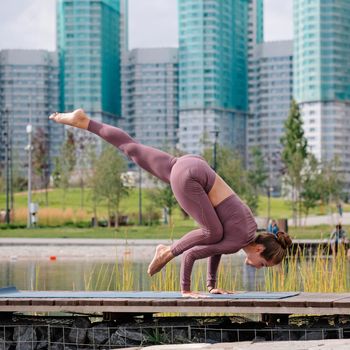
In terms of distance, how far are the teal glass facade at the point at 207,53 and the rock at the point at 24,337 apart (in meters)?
114

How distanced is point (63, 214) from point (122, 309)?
134ft

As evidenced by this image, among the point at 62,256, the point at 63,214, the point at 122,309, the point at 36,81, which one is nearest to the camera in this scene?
the point at 122,309

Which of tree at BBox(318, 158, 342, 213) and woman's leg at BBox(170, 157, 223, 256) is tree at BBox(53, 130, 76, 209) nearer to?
tree at BBox(318, 158, 342, 213)

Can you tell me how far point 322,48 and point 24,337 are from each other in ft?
348

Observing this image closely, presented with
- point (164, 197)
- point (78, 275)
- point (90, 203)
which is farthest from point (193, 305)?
point (90, 203)

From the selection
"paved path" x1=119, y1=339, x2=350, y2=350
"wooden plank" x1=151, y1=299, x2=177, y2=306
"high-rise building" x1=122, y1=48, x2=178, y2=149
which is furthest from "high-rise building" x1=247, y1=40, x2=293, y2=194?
"paved path" x1=119, y1=339, x2=350, y2=350

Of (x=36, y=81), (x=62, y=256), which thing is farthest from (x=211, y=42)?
(x=62, y=256)

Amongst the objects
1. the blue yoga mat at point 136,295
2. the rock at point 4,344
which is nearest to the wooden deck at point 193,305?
the blue yoga mat at point 136,295

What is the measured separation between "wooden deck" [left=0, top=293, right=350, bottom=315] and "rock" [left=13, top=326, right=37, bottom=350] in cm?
35

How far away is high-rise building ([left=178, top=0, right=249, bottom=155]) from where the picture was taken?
403 ft

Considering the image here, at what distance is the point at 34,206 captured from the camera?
142 feet

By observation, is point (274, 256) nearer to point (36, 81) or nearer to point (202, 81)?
point (202, 81)

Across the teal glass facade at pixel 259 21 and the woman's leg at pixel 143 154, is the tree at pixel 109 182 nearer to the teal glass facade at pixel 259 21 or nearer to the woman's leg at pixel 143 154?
the woman's leg at pixel 143 154

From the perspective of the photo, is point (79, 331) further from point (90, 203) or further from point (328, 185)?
point (90, 203)
